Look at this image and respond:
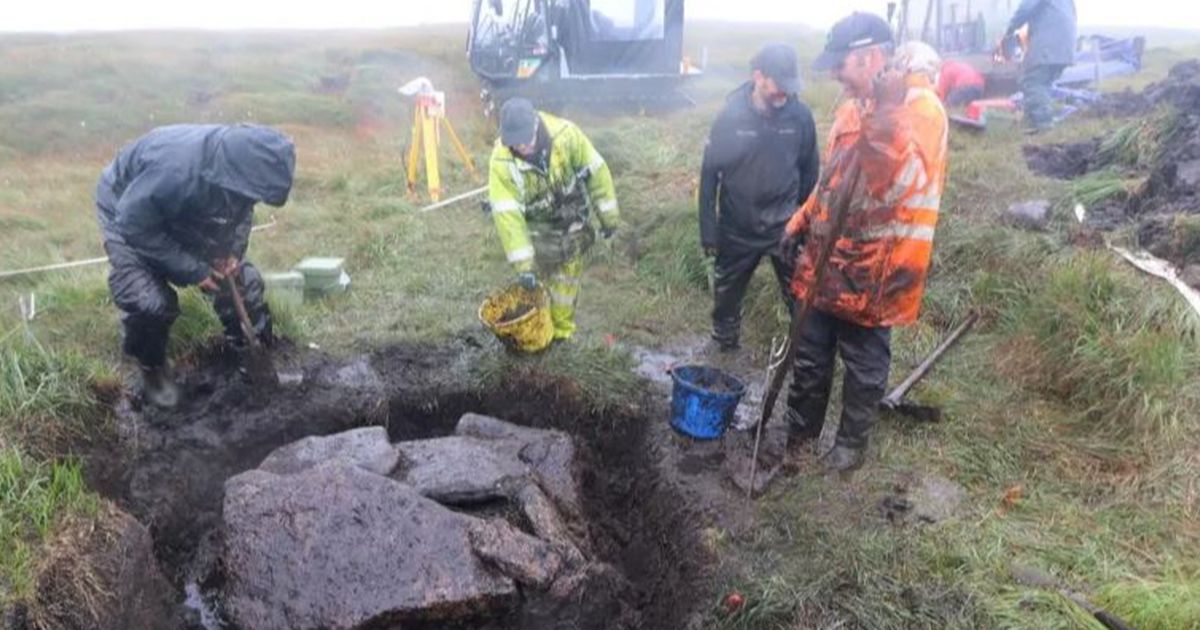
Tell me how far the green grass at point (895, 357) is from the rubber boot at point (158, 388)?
1.14ft

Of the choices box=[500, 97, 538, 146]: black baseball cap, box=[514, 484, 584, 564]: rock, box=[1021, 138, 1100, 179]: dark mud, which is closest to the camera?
box=[514, 484, 584, 564]: rock

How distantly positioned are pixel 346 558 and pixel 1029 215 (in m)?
5.09

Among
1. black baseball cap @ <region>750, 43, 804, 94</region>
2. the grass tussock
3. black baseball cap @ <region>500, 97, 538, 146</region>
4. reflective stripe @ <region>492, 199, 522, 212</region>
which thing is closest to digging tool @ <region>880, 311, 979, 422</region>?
the grass tussock

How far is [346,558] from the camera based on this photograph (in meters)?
3.40

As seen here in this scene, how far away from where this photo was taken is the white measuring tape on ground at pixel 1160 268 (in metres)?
4.32

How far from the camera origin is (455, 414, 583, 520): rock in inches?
162

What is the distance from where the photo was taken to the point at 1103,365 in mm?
4102

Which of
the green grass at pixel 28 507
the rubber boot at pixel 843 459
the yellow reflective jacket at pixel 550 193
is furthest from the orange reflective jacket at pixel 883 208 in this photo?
the green grass at pixel 28 507

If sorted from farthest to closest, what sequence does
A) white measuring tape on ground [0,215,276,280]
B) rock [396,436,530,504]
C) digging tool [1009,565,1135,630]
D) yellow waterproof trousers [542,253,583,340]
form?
1. white measuring tape on ground [0,215,276,280]
2. yellow waterproof trousers [542,253,583,340]
3. rock [396,436,530,504]
4. digging tool [1009,565,1135,630]

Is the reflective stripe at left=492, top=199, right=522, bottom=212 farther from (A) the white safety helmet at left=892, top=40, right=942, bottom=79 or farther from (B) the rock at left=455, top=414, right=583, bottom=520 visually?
(A) the white safety helmet at left=892, top=40, right=942, bottom=79

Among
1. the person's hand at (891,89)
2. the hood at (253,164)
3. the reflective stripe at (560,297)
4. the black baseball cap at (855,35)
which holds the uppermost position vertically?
the black baseball cap at (855,35)

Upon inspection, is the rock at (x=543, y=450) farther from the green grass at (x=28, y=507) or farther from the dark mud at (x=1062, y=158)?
the dark mud at (x=1062, y=158)

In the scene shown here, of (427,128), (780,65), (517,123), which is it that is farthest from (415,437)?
(427,128)

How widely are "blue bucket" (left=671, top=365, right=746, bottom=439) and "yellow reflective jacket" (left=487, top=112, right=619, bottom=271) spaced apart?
118cm
